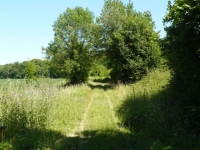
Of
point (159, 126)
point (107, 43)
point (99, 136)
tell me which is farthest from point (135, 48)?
point (99, 136)

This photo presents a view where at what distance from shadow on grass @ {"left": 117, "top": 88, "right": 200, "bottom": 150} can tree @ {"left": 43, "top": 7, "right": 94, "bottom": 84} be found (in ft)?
71.2

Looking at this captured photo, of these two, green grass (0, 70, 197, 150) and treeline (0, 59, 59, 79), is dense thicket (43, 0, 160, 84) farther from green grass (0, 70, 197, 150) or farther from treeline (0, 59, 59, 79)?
green grass (0, 70, 197, 150)

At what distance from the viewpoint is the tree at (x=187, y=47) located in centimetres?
736

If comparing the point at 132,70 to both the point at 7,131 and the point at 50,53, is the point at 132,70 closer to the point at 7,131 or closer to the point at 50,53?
the point at 50,53

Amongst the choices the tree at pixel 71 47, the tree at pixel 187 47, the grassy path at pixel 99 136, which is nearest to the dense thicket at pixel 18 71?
the tree at pixel 71 47

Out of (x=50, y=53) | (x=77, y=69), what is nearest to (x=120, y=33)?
(x=77, y=69)

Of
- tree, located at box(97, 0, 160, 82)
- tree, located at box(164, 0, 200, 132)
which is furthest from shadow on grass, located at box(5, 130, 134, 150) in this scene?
tree, located at box(97, 0, 160, 82)

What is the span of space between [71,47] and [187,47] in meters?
25.9

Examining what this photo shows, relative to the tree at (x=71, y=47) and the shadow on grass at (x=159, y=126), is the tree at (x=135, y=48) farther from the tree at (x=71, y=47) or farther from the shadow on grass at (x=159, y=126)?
the shadow on grass at (x=159, y=126)

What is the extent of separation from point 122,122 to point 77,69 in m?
22.7

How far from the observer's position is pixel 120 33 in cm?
2623

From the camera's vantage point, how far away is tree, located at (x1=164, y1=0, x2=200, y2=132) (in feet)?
24.2

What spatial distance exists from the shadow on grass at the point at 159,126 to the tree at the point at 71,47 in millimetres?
21705

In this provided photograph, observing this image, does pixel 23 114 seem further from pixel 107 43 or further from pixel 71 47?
pixel 71 47
